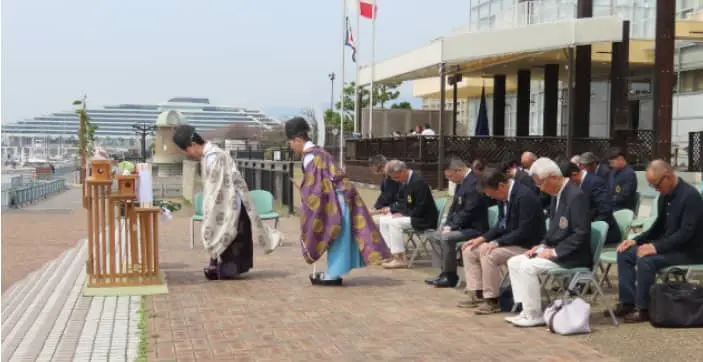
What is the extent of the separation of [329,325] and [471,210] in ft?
7.92

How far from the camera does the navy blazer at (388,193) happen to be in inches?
453

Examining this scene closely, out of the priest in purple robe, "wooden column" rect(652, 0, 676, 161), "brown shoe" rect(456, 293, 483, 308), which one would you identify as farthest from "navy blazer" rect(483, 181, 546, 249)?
"wooden column" rect(652, 0, 676, 161)

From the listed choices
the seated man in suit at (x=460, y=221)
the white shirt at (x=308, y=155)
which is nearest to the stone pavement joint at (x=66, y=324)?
the white shirt at (x=308, y=155)

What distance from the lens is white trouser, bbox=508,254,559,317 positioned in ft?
21.6

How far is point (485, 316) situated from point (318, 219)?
233 cm

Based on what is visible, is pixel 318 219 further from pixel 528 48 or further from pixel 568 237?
pixel 528 48

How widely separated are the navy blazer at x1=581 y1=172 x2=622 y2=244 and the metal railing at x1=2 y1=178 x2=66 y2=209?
2424 centimetres

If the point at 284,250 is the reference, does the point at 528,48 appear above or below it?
above

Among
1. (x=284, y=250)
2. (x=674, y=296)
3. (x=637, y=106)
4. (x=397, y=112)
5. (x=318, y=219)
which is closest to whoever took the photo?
(x=674, y=296)

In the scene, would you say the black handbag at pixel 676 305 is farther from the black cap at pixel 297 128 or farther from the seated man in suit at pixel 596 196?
the black cap at pixel 297 128

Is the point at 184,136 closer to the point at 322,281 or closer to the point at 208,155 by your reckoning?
the point at 208,155

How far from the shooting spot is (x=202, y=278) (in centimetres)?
941

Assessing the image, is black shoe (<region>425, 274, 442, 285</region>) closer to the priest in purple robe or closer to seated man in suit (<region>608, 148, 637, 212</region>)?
the priest in purple robe

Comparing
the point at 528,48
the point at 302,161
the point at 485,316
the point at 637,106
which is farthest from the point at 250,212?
the point at 637,106
